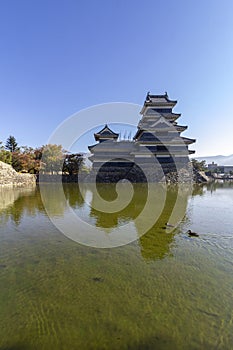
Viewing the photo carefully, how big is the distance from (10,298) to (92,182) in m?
22.2

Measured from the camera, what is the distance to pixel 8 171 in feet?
66.7

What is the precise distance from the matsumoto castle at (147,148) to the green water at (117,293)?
19.2 m

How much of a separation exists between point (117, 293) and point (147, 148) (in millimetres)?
22272

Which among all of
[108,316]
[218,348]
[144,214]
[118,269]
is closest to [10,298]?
[108,316]

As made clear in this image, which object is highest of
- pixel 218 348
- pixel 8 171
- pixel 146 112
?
pixel 146 112

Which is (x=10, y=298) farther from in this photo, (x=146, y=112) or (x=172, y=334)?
(x=146, y=112)

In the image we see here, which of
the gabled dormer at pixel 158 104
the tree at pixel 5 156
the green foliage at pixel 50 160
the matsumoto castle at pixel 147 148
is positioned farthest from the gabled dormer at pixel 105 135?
the tree at pixel 5 156

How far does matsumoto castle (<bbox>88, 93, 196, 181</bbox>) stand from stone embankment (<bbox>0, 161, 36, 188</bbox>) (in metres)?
8.21

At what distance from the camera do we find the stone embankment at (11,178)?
63.8ft

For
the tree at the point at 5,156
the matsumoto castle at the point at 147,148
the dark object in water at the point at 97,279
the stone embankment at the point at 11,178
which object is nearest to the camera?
the dark object in water at the point at 97,279

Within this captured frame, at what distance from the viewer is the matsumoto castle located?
24.0 m

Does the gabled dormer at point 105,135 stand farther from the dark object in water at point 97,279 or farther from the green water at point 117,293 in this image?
the dark object in water at point 97,279

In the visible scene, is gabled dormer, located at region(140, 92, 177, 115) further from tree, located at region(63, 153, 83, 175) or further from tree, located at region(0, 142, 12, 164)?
tree, located at region(0, 142, 12, 164)

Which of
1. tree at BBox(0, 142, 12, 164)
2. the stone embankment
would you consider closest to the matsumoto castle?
the stone embankment
